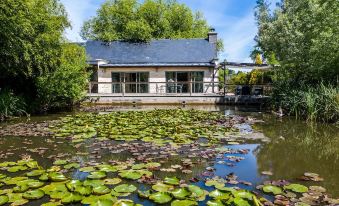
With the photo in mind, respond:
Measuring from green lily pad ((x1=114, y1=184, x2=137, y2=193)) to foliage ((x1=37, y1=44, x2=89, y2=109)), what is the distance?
915cm

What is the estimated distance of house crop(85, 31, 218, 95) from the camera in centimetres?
2203

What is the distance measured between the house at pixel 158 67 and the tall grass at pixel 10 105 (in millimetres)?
10087

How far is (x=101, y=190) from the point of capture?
3.84 metres

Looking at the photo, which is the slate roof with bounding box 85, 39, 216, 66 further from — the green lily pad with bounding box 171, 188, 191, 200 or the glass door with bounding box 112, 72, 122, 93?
the green lily pad with bounding box 171, 188, 191, 200

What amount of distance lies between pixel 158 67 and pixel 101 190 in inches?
740

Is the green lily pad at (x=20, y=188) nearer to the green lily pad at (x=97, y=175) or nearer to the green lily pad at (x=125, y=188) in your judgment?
the green lily pad at (x=97, y=175)

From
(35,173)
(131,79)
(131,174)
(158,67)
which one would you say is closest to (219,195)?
(131,174)

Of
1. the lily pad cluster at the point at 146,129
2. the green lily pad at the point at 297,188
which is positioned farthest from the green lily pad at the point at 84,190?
the lily pad cluster at the point at 146,129

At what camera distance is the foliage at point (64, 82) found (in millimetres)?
12253

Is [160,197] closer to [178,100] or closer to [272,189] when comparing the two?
[272,189]

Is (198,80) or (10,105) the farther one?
(198,80)

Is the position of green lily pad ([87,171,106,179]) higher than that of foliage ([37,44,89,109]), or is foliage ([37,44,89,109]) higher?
foliage ([37,44,89,109])

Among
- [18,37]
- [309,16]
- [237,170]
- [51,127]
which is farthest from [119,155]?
[309,16]

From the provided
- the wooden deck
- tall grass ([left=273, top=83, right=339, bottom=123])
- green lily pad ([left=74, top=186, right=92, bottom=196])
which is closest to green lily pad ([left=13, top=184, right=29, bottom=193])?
green lily pad ([left=74, top=186, right=92, bottom=196])
